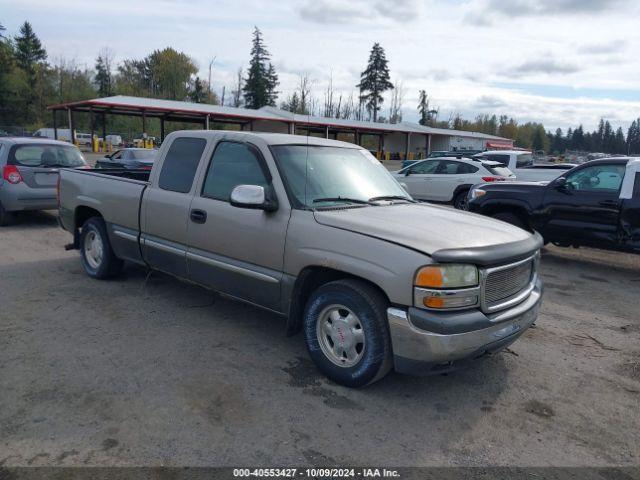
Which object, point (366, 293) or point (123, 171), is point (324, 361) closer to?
point (366, 293)

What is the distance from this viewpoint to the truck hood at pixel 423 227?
3602 millimetres

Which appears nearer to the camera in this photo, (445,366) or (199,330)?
(445,366)

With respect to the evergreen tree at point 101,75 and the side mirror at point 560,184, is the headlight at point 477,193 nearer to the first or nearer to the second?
the side mirror at point 560,184

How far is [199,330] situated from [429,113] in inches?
4082

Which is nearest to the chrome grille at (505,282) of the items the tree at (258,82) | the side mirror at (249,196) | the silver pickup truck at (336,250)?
the silver pickup truck at (336,250)

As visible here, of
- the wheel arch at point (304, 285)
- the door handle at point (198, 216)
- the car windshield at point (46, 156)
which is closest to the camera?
the wheel arch at point (304, 285)

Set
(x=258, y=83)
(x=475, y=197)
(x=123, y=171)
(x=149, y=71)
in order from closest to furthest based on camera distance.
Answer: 1. (x=123, y=171)
2. (x=475, y=197)
3. (x=258, y=83)
4. (x=149, y=71)

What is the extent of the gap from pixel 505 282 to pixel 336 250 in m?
1.27

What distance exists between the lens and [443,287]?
11.2 feet

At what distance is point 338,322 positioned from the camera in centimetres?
386

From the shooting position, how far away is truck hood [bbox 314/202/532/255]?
3.60m

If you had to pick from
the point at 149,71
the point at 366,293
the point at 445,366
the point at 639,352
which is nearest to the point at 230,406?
the point at 366,293

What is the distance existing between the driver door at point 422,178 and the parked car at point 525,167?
7.04 feet

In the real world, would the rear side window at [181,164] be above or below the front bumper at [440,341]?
above
